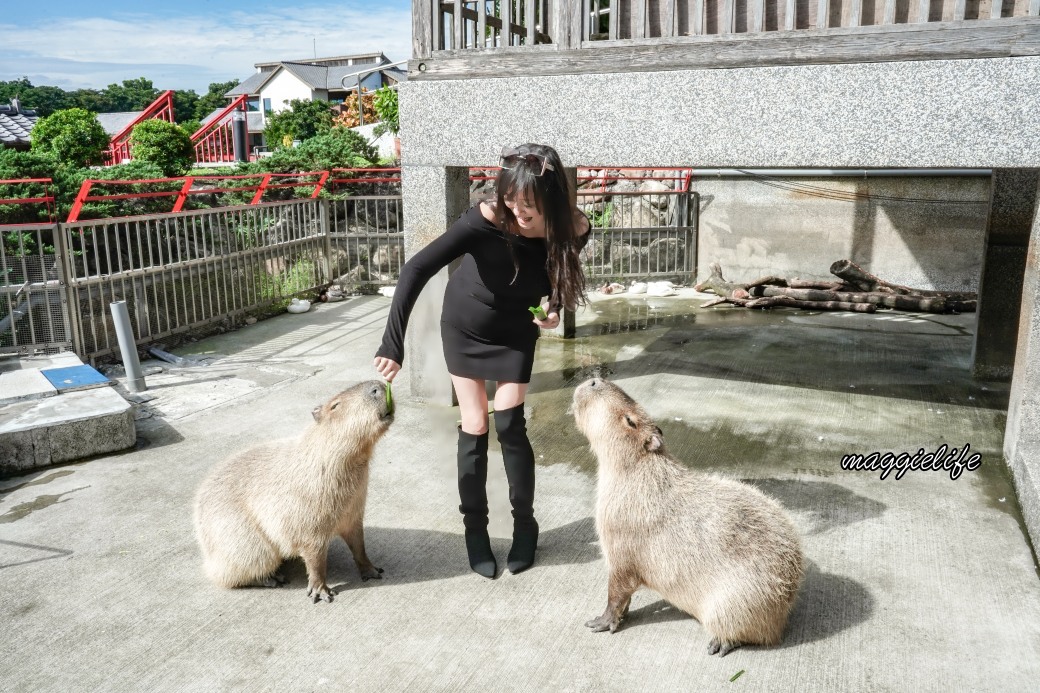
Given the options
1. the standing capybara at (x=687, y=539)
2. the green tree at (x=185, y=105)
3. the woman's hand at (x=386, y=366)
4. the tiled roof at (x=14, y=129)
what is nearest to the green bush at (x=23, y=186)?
the woman's hand at (x=386, y=366)

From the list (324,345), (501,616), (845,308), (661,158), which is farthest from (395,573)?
(845,308)

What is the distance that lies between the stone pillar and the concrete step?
82.7 inches

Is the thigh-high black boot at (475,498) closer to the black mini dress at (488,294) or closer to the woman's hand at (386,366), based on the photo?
the black mini dress at (488,294)

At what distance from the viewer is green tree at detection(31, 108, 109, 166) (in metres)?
15.6

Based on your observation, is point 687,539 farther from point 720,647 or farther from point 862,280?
point 862,280

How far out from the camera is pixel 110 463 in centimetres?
503

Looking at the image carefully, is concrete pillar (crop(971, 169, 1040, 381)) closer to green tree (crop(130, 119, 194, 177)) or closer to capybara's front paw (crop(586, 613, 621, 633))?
capybara's front paw (crop(586, 613, 621, 633))

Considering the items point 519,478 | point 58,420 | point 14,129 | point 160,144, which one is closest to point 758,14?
point 519,478

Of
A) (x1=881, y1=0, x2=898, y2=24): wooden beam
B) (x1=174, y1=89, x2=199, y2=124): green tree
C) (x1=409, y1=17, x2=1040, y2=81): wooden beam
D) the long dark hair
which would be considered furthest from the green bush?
(x1=174, y1=89, x2=199, y2=124): green tree

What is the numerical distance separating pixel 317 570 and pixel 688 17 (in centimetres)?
433

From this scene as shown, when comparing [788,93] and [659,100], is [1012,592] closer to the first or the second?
[788,93]

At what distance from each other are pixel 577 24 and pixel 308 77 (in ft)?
242

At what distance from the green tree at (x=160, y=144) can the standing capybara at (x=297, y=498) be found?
44.4ft

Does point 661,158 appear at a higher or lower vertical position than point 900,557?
higher
